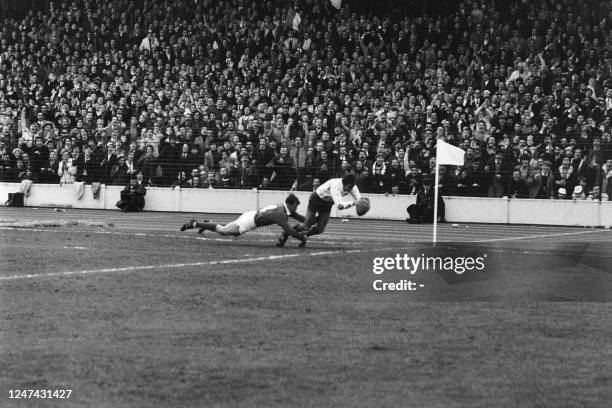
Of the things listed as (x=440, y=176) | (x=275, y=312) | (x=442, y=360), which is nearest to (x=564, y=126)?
(x=440, y=176)

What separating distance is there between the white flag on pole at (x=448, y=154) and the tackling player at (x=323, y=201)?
1.64m

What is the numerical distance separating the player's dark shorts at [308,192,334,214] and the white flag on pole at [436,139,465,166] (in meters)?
2.09

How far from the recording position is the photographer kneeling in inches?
1227

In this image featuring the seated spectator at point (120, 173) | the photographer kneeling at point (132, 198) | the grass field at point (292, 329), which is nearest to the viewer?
the grass field at point (292, 329)

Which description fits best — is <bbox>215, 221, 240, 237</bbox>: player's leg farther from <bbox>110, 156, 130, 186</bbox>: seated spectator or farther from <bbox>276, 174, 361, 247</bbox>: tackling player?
<bbox>110, 156, 130, 186</bbox>: seated spectator

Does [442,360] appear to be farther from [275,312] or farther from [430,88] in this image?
[430,88]

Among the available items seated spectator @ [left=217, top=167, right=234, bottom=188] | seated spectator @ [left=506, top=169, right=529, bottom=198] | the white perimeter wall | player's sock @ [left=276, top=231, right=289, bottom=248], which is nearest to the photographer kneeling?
the white perimeter wall

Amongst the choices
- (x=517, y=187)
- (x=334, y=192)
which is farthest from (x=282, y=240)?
(x=517, y=187)

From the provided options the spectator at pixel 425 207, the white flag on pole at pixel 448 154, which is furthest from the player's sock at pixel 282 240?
the spectator at pixel 425 207

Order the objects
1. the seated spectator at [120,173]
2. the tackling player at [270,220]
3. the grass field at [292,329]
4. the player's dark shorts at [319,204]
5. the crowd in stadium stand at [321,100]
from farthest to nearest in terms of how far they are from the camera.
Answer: the seated spectator at [120,173] → the crowd in stadium stand at [321,100] → the player's dark shorts at [319,204] → the tackling player at [270,220] → the grass field at [292,329]

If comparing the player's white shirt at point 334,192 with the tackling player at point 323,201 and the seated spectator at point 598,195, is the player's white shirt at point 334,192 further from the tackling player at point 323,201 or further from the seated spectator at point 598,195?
the seated spectator at point 598,195

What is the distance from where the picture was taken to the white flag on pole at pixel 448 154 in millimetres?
20047

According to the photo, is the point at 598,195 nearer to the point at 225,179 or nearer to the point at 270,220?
the point at 225,179

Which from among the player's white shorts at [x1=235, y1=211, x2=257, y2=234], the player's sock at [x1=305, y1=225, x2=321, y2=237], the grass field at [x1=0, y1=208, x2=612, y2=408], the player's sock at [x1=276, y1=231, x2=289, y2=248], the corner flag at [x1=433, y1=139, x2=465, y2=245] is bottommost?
the grass field at [x1=0, y1=208, x2=612, y2=408]
